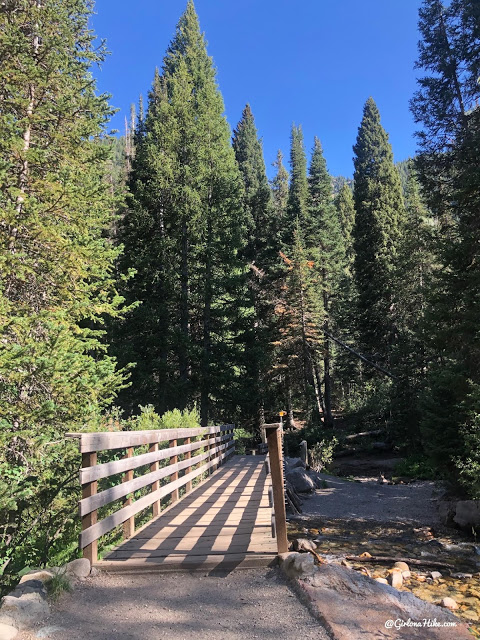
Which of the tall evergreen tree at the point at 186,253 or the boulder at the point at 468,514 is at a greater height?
the tall evergreen tree at the point at 186,253

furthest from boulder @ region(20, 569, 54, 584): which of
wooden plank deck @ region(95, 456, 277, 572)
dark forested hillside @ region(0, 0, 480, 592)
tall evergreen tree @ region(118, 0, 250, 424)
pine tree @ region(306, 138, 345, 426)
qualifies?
pine tree @ region(306, 138, 345, 426)

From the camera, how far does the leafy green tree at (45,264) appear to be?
588cm

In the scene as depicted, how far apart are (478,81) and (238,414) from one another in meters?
17.9

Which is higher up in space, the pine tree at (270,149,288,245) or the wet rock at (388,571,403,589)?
the pine tree at (270,149,288,245)

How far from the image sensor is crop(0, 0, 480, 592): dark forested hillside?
24.2 feet

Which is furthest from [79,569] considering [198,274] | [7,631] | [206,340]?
[198,274]

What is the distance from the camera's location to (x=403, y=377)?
2300 centimetres

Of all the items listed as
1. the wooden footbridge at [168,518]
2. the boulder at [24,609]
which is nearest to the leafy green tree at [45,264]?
the wooden footbridge at [168,518]

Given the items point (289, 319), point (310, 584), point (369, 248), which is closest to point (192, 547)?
point (310, 584)

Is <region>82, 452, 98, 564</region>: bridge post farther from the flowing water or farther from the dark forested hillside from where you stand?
the flowing water

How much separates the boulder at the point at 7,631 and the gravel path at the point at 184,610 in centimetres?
5

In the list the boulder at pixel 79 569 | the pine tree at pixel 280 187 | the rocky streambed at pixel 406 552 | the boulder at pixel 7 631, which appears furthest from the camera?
the pine tree at pixel 280 187

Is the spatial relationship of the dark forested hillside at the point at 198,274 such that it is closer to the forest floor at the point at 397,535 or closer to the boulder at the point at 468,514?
the boulder at the point at 468,514

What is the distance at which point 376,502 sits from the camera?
12.9 m
